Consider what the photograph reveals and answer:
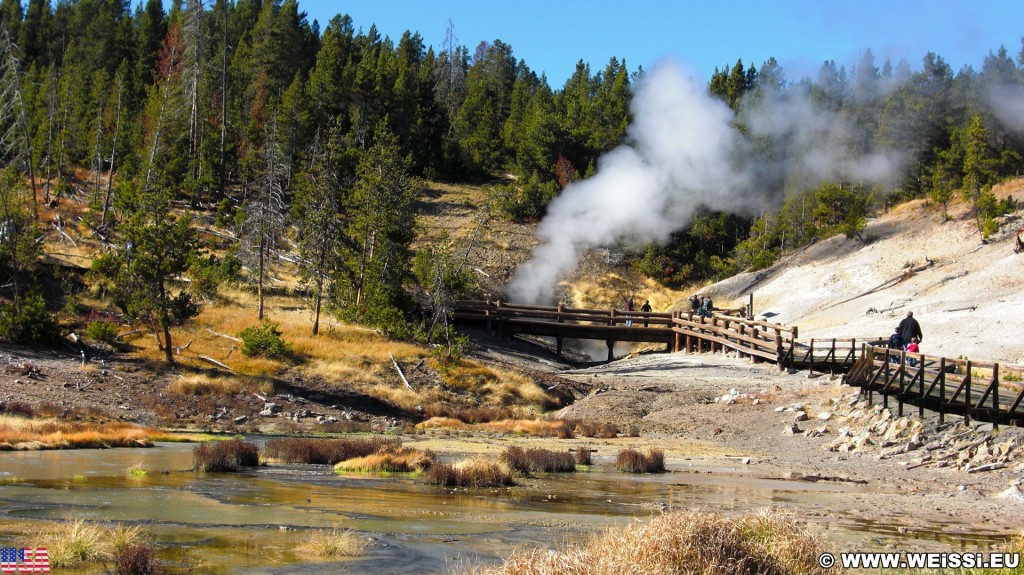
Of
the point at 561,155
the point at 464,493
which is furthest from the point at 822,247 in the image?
the point at 464,493

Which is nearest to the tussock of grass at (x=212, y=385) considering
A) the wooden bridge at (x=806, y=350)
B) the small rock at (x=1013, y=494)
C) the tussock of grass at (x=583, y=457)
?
the tussock of grass at (x=583, y=457)

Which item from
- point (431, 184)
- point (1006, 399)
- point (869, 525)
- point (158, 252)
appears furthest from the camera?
point (431, 184)

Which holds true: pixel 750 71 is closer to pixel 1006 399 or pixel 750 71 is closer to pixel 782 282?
pixel 782 282

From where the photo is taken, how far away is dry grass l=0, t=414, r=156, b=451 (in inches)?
823

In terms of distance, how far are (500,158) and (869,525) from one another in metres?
77.2

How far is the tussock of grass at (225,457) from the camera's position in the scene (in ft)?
60.8

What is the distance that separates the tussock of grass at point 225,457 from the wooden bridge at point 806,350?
47.6 feet

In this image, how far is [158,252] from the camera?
3241cm

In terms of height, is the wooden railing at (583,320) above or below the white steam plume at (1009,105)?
below

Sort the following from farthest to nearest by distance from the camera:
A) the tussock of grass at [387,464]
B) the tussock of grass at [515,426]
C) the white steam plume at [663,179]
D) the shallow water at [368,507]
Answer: the white steam plume at [663,179] < the tussock of grass at [515,426] < the tussock of grass at [387,464] < the shallow water at [368,507]

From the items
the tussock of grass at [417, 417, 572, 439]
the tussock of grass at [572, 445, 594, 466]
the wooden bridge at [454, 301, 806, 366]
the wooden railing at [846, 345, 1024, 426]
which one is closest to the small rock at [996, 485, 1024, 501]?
the wooden railing at [846, 345, 1024, 426]

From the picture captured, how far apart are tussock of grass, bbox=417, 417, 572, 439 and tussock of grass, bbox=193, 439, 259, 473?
1043 cm

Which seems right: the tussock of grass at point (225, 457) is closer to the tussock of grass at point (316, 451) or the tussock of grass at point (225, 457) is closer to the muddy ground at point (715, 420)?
the tussock of grass at point (316, 451)

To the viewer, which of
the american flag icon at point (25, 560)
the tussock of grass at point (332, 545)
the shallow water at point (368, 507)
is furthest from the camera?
the shallow water at point (368, 507)
